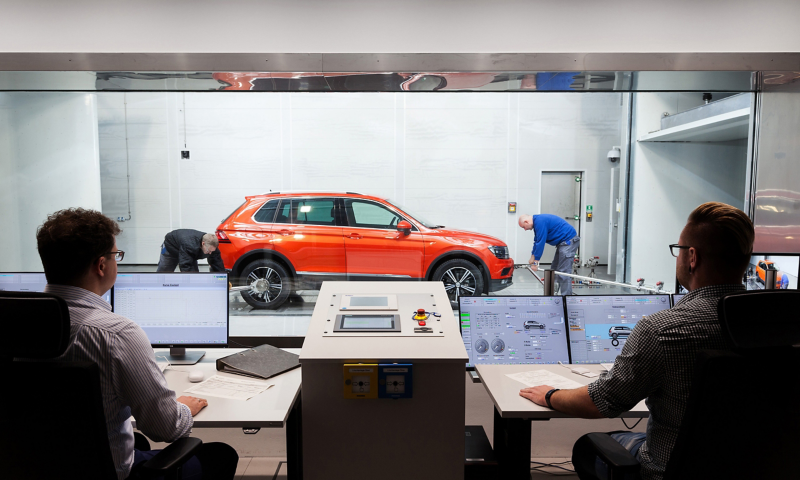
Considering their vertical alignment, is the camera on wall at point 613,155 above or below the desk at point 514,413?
above

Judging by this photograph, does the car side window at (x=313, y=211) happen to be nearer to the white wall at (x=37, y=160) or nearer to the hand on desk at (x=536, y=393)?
the white wall at (x=37, y=160)

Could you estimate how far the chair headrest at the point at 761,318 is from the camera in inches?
44.0

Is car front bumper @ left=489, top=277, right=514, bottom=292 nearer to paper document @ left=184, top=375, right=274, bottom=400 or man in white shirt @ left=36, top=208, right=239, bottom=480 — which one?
paper document @ left=184, top=375, right=274, bottom=400

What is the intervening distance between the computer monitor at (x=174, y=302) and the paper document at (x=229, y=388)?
1.12ft

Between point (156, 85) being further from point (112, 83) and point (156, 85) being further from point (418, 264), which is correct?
point (418, 264)

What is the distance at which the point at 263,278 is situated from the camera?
15.9ft

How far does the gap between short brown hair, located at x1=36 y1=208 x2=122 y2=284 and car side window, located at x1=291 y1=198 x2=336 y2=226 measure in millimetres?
3361

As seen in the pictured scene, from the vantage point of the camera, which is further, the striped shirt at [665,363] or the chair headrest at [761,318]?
the striped shirt at [665,363]

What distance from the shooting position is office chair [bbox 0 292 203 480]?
1104 mm

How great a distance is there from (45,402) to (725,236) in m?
1.85

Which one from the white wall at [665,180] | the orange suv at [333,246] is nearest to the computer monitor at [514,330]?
the orange suv at [333,246]

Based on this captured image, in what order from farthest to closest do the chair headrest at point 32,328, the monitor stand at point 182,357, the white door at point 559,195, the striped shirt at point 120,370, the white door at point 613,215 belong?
the white door at point 613,215
the white door at point 559,195
the monitor stand at point 182,357
the striped shirt at point 120,370
the chair headrest at point 32,328

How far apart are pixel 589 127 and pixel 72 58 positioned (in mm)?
4579

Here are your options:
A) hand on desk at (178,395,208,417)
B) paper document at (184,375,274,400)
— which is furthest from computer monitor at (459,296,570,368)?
hand on desk at (178,395,208,417)
